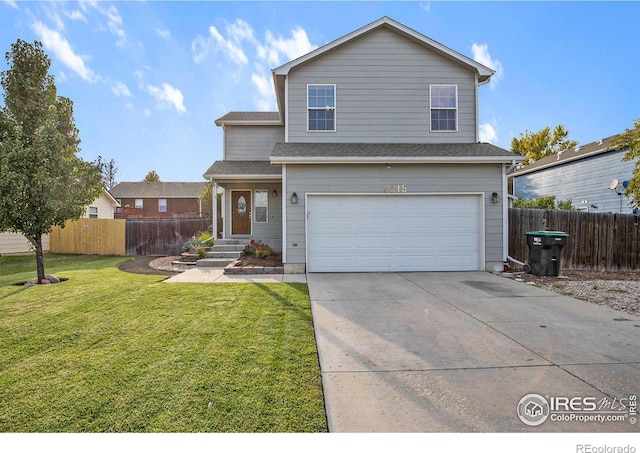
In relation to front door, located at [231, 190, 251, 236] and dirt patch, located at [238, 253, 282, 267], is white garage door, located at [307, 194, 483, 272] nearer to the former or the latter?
dirt patch, located at [238, 253, 282, 267]

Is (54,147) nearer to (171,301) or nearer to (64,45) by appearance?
(64,45)

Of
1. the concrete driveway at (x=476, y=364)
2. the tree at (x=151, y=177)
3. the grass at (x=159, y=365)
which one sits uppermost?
the tree at (x=151, y=177)

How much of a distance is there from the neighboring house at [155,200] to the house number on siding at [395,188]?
30.5 m

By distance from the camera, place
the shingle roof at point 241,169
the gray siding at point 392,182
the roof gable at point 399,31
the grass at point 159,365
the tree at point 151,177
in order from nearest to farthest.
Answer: the grass at point 159,365
the gray siding at point 392,182
the roof gable at point 399,31
the shingle roof at point 241,169
the tree at point 151,177

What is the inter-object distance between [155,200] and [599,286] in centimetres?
3849

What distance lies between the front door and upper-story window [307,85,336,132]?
4449mm

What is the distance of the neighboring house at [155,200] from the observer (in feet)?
116

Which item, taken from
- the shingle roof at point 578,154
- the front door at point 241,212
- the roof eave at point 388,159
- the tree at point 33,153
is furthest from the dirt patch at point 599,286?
the tree at point 33,153

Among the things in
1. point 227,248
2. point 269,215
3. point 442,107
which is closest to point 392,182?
point 442,107

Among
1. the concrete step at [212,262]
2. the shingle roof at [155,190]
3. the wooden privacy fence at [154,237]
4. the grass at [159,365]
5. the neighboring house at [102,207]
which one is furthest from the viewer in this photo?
the shingle roof at [155,190]

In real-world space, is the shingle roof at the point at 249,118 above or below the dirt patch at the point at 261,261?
above

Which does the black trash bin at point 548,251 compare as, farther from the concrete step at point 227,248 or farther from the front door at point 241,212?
the front door at point 241,212

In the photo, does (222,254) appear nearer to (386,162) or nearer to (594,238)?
(386,162)

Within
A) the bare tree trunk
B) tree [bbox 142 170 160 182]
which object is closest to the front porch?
the bare tree trunk
